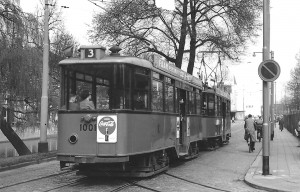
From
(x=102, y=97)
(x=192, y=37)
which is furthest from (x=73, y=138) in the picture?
(x=192, y=37)

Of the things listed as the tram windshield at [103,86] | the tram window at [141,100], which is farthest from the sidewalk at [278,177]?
the tram windshield at [103,86]

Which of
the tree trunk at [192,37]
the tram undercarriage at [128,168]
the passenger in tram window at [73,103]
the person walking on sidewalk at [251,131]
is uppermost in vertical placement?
the tree trunk at [192,37]

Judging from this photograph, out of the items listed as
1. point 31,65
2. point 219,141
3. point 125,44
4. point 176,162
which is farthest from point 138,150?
point 125,44

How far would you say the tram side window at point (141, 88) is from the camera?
416 inches

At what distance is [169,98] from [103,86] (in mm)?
3081

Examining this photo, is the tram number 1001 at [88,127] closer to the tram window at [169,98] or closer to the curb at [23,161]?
the tram window at [169,98]

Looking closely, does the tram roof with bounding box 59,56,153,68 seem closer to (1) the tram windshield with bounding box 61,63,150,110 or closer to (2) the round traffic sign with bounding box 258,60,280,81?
(1) the tram windshield with bounding box 61,63,150,110

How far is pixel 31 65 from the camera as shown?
61.9ft

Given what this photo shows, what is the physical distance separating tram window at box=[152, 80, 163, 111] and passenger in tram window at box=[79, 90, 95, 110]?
1.81 metres

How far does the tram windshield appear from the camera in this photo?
33.4 ft

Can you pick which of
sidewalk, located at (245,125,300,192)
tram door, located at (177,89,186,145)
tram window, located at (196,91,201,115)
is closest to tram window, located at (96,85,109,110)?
sidewalk, located at (245,125,300,192)

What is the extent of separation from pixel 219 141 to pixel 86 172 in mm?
14496

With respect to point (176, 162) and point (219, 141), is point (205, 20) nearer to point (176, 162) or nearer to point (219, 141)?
point (219, 141)

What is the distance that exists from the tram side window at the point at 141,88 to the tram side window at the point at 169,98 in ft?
5.30
